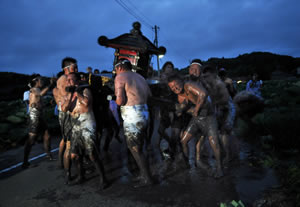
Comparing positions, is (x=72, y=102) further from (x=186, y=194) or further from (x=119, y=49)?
(x=119, y=49)

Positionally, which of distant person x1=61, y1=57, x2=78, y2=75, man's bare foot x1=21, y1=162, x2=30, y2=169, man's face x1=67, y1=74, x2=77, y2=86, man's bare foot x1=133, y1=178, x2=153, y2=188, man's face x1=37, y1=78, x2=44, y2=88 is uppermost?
distant person x1=61, y1=57, x2=78, y2=75

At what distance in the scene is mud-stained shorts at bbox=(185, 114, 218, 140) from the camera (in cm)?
399

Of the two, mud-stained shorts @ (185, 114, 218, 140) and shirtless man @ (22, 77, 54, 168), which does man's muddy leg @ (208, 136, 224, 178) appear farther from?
shirtless man @ (22, 77, 54, 168)

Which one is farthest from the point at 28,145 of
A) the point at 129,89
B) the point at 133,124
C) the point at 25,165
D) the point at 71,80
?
the point at 129,89

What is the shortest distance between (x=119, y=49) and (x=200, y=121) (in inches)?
147

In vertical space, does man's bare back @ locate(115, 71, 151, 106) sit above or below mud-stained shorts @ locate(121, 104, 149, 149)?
above

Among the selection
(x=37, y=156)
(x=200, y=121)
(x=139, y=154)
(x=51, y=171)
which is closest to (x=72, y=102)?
(x=139, y=154)

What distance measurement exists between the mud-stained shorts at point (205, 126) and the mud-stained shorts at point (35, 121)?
352 centimetres

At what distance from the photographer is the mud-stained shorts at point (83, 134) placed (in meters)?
3.54

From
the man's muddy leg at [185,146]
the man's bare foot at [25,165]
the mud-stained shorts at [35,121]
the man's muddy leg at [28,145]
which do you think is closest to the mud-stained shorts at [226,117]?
the man's muddy leg at [185,146]

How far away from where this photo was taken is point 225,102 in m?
4.77

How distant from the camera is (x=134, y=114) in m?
3.53

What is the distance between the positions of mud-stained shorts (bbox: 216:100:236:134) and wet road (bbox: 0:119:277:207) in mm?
750

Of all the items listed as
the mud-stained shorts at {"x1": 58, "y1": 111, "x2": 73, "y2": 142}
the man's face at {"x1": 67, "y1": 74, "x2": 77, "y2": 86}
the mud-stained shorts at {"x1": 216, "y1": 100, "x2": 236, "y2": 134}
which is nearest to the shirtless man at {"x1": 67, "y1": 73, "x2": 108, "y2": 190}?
the man's face at {"x1": 67, "y1": 74, "x2": 77, "y2": 86}
